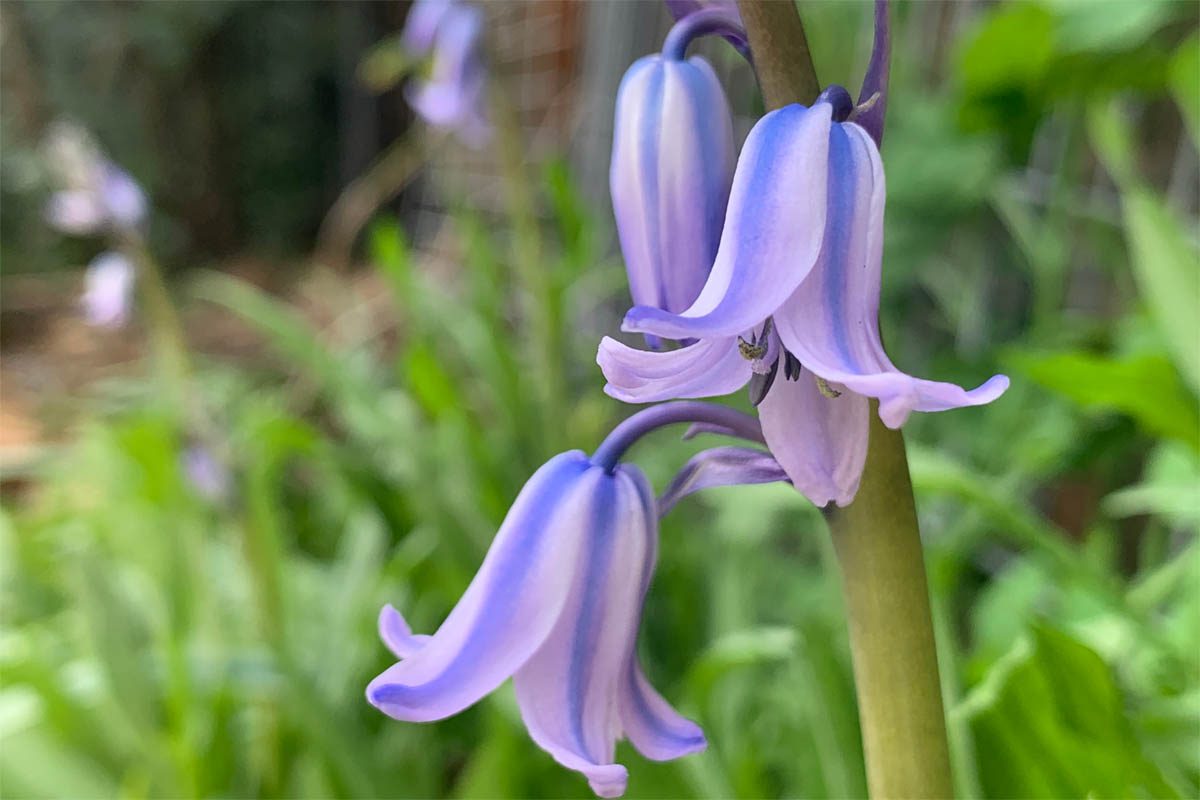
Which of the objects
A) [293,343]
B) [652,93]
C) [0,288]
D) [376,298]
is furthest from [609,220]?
[0,288]

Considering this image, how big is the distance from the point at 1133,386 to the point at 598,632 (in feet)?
1.67

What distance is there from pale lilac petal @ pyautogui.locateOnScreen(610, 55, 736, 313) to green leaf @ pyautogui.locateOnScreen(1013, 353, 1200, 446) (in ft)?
1.43

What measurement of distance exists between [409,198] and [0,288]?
1571 millimetres

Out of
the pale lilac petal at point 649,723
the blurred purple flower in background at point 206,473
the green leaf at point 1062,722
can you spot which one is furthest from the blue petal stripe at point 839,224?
Result: the blurred purple flower in background at point 206,473

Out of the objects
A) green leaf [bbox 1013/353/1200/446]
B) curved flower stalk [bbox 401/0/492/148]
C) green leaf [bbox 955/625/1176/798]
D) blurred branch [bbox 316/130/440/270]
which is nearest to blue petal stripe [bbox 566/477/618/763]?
green leaf [bbox 955/625/1176/798]

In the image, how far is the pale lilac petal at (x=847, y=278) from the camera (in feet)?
0.77

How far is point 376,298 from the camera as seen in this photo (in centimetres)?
238

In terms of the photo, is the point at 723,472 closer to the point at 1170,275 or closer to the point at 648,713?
the point at 648,713

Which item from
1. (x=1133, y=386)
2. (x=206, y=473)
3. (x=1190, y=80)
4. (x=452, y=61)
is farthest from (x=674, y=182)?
(x=452, y=61)

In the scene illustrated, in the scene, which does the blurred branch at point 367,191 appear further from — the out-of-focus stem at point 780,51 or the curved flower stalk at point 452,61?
the out-of-focus stem at point 780,51

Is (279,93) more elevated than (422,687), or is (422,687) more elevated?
(279,93)

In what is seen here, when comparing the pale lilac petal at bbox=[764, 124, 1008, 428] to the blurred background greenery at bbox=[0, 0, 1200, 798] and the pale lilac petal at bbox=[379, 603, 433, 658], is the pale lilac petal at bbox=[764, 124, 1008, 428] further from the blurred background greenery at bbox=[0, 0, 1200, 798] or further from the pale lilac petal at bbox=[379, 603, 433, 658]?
the blurred background greenery at bbox=[0, 0, 1200, 798]

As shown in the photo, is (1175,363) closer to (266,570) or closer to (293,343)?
(266,570)

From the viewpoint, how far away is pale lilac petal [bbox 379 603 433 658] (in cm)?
29
